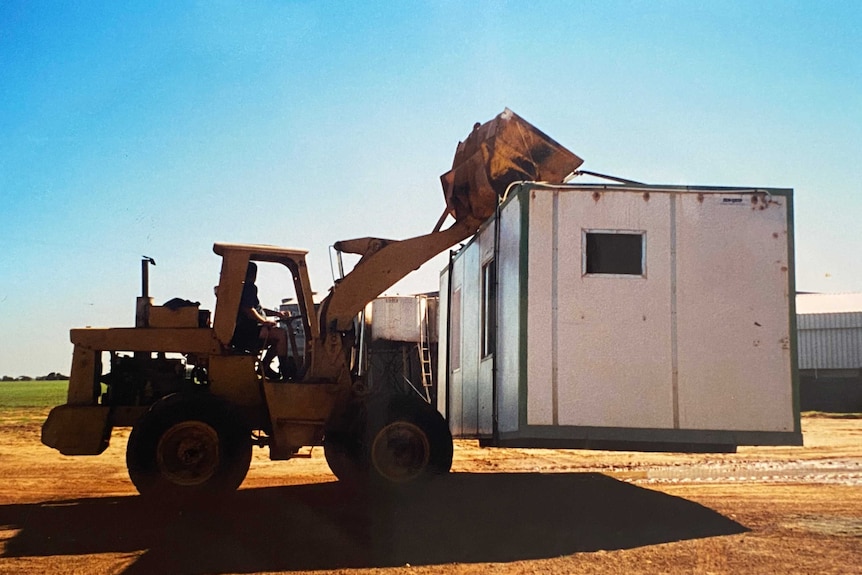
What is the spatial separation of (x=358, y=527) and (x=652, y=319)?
343 cm

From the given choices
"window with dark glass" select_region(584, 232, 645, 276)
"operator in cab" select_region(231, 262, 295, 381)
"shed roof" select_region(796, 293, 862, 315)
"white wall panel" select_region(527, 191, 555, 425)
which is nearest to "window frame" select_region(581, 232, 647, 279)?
"window with dark glass" select_region(584, 232, 645, 276)

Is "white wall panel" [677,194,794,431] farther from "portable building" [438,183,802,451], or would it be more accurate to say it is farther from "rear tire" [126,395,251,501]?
"rear tire" [126,395,251,501]

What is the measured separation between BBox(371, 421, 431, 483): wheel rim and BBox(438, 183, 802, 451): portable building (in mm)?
1062

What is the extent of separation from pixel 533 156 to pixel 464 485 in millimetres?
4121

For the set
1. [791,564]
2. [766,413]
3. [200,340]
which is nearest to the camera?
[791,564]

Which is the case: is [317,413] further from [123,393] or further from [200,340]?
[123,393]

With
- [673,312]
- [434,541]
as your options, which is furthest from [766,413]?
[434,541]

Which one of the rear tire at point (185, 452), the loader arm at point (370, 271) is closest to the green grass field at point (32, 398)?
the loader arm at point (370, 271)

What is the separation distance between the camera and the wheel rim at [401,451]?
8.76 metres

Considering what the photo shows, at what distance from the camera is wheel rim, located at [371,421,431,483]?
28.7ft

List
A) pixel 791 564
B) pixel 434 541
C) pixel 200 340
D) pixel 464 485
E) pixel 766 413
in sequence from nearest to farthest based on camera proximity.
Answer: pixel 791 564
pixel 434 541
pixel 766 413
pixel 200 340
pixel 464 485

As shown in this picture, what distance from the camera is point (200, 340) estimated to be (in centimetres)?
921

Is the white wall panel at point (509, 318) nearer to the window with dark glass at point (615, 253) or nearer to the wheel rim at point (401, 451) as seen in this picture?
the window with dark glass at point (615, 253)

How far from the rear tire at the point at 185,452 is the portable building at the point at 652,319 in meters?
2.82
